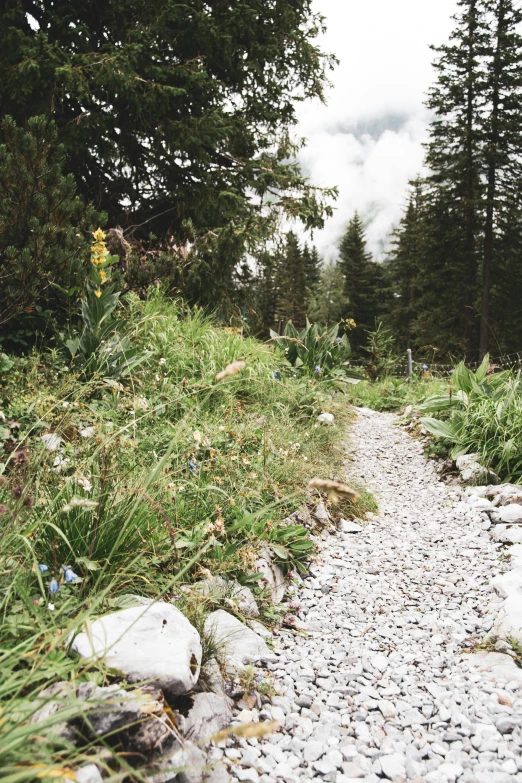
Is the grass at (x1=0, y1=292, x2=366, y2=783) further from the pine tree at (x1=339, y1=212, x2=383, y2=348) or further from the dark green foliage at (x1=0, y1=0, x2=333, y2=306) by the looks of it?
the pine tree at (x1=339, y1=212, x2=383, y2=348)

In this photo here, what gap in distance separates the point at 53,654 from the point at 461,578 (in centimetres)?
243

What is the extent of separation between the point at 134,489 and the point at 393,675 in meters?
1.39

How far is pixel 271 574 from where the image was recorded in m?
2.63

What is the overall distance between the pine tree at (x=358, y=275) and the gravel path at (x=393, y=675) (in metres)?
35.2

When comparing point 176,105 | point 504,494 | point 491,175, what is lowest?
point 504,494

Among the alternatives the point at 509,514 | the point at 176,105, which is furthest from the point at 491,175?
the point at 509,514

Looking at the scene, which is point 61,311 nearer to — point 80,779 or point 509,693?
point 80,779

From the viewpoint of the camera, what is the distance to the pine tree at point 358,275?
37812mm

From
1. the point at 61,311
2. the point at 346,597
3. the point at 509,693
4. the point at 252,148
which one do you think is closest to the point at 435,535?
the point at 346,597

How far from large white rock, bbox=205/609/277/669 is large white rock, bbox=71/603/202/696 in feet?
0.94

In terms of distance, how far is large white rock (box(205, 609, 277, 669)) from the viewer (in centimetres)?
190

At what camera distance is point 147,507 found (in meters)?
2.03

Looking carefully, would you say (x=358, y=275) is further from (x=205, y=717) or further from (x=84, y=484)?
(x=205, y=717)

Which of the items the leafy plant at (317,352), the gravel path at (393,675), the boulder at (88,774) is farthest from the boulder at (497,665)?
the leafy plant at (317,352)
